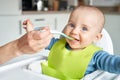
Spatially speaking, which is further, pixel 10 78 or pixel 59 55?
pixel 59 55

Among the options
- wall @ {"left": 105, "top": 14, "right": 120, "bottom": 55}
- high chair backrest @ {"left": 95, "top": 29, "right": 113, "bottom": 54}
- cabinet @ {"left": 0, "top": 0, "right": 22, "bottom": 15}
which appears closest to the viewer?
high chair backrest @ {"left": 95, "top": 29, "right": 113, "bottom": 54}

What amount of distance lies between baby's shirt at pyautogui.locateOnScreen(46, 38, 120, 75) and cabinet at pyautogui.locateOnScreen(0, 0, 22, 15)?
5.13 ft

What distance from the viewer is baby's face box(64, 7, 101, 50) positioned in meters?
0.84

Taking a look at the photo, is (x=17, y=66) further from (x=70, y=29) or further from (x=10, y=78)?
(x=70, y=29)

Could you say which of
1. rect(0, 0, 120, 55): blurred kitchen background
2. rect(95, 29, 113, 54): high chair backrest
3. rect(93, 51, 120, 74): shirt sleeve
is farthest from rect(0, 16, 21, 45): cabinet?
rect(93, 51, 120, 74): shirt sleeve

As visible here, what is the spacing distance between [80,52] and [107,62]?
12cm

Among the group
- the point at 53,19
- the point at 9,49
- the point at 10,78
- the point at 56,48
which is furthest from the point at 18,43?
the point at 53,19

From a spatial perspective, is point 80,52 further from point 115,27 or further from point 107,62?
point 115,27

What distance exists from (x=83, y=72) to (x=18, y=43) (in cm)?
30

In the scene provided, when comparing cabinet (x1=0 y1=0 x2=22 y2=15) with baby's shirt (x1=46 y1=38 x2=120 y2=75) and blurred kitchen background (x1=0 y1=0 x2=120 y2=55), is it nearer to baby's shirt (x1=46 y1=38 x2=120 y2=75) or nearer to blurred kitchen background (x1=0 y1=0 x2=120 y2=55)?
blurred kitchen background (x1=0 y1=0 x2=120 y2=55)

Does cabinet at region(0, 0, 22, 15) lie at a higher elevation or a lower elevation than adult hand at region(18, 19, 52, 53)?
lower

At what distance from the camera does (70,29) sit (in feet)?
2.84

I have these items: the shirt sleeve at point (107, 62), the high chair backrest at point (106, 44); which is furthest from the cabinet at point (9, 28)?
the shirt sleeve at point (107, 62)

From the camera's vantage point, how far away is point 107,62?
2.58 ft
